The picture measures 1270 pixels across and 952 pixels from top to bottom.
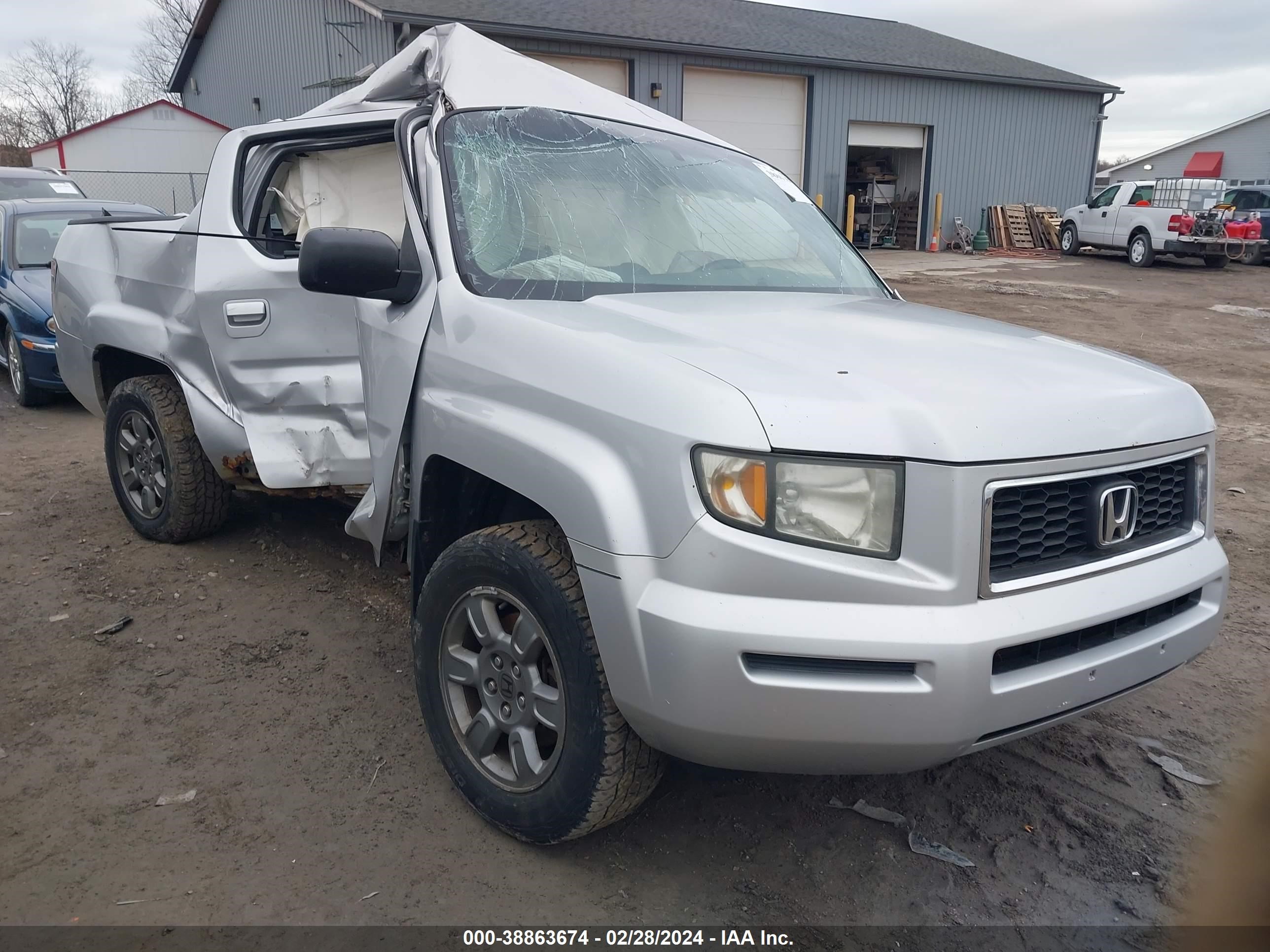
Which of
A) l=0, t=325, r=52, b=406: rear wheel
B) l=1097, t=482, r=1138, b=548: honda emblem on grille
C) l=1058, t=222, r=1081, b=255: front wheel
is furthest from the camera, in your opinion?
l=1058, t=222, r=1081, b=255: front wheel

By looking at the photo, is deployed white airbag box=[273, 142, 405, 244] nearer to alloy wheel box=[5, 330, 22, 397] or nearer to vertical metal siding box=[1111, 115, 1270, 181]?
alloy wheel box=[5, 330, 22, 397]

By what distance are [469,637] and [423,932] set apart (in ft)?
2.49

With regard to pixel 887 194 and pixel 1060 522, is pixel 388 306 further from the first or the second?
pixel 887 194

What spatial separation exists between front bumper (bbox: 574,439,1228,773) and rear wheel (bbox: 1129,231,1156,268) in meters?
21.9

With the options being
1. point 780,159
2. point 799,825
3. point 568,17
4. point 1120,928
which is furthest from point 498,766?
point 780,159

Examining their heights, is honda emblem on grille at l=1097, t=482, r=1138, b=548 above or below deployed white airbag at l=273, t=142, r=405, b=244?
below

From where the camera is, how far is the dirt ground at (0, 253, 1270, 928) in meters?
2.45

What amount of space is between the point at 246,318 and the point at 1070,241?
23.6 metres

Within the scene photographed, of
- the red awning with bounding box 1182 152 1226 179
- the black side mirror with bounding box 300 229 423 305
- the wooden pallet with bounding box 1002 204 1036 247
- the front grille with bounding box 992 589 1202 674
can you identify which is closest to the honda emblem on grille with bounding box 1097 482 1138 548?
the front grille with bounding box 992 589 1202 674

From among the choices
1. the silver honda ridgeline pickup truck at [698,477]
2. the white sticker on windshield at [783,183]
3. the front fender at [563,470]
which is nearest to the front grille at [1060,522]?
the silver honda ridgeline pickup truck at [698,477]

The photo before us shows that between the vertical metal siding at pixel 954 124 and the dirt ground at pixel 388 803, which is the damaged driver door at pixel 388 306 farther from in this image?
the vertical metal siding at pixel 954 124

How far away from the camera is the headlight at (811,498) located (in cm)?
204

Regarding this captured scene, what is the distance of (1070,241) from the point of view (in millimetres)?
23656

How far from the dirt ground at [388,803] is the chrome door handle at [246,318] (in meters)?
1.19
